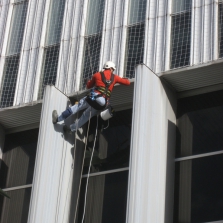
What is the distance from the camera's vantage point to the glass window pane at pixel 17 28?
2217 cm

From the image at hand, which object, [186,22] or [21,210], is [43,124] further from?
[186,22]

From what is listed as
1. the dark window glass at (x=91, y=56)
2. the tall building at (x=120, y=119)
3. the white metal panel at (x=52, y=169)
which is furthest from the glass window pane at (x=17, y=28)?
the white metal panel at (x=52, y=169)

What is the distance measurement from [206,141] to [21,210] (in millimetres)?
5399

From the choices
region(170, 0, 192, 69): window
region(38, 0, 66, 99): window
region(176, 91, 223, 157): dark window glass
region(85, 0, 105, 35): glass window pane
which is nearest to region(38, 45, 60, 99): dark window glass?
region(38, 0, 66, 99): window

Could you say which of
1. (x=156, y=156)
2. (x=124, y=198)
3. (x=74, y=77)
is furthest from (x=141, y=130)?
(x=74, y=77)

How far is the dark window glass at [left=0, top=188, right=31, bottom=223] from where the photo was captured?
1992cm

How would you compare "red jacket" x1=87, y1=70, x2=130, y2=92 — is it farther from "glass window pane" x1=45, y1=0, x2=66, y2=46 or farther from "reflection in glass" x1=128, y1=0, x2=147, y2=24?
"glass window pane" x1=45, y1=0, x2=66, y2=46

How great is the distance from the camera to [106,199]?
18766 millimetres

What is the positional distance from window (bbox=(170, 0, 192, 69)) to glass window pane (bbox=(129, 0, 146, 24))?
95 cm

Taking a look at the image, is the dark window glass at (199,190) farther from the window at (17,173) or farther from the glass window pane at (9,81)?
the glass window pane at (9,81)

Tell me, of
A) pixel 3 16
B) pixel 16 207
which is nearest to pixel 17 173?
pixel 16 207

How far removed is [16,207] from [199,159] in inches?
208

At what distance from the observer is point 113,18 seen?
20703mm

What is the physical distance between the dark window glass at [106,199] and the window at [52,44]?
3.23 meters
